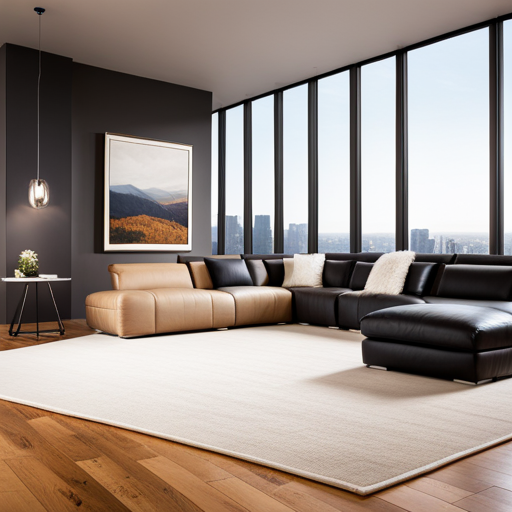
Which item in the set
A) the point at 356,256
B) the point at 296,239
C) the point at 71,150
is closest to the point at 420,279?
the point at 356,256

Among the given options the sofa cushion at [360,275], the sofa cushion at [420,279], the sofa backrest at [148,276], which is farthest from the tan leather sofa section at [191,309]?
the sofa cushion at [420,279]

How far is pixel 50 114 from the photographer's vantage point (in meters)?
6.43

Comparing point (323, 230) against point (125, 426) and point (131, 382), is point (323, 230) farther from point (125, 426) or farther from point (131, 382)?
point (125, 426)

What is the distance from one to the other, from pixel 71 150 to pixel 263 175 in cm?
274

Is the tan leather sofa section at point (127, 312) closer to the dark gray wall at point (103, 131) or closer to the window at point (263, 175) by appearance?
the dark gray wall at point (103, 131)

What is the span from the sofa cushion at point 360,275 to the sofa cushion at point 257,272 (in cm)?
105

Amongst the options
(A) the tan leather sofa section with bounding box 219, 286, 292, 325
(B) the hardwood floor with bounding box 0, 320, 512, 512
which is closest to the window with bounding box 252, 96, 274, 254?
(A) the tan leather sofa section with bounding box 219, 286, 292, 325

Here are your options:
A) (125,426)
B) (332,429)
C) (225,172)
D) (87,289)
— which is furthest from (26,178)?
(332,429)

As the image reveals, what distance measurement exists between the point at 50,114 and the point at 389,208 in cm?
405

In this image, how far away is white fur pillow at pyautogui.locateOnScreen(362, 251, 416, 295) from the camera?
5.27 m

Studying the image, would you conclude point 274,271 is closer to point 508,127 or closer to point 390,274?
point 390,274

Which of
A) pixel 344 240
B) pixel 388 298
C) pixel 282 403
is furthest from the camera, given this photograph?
pixel 344 240

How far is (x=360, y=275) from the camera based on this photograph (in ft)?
19.4

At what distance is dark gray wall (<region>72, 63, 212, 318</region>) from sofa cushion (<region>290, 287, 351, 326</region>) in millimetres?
2349
